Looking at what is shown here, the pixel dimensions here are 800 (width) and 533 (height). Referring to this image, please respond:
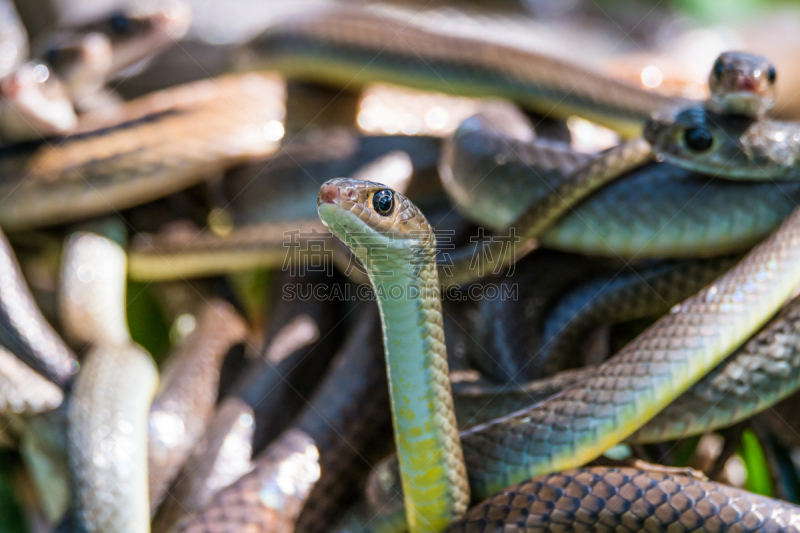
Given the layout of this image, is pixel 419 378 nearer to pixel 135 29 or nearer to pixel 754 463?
pixel 754 463

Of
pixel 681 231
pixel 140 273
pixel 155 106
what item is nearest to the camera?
pixel 681 231

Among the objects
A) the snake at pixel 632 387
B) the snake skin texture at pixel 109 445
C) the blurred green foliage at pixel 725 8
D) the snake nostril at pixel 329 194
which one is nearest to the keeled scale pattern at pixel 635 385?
the snake at pixel 632 387

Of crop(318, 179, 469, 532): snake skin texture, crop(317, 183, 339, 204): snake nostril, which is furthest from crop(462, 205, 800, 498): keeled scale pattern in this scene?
crop(317, 183, 339, 204): snake nostril

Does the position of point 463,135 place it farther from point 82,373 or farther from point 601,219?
point 82,373

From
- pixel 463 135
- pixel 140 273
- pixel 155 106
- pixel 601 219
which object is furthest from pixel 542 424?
pixel 155 106

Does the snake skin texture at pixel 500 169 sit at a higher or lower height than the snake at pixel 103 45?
higher

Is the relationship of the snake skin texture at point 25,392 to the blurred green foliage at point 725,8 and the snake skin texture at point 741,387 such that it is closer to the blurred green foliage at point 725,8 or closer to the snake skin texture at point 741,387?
the snake skin texture at point 741,387

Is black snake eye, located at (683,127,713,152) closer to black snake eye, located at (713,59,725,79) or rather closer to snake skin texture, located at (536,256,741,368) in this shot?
black snake eye, located at (713,59,725,79)
